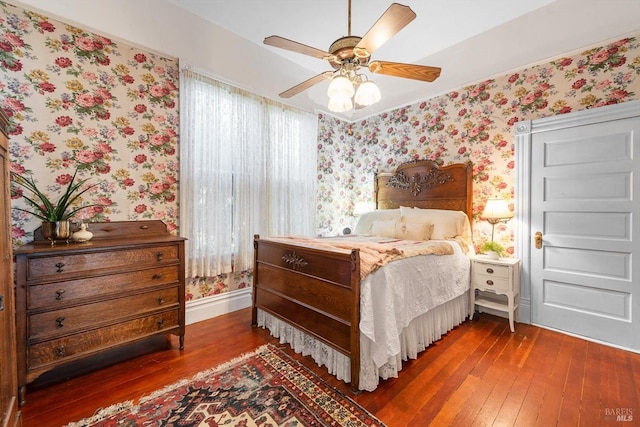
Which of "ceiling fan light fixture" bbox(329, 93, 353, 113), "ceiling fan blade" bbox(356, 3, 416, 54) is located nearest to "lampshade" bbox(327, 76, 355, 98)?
"ceiling fan light fixture" bbox(329, 93, 353, 113)

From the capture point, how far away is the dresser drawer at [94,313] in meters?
1.68

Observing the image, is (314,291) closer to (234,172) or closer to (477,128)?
(234,172)

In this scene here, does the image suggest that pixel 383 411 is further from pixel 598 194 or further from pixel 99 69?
pixel 99 69

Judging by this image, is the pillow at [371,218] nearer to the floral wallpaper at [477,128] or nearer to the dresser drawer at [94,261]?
the floral wallpaper at [477,128]

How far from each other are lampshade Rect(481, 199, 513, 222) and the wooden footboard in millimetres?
1918

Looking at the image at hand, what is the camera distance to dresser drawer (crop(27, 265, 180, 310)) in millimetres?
1679

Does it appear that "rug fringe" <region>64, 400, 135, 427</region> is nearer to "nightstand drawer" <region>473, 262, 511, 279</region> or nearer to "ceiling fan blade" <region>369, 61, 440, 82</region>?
"ceiling fan blade" <region>369, 61, 440, 82</region>

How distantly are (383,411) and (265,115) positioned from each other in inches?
125

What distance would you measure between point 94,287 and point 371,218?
9.99 feet

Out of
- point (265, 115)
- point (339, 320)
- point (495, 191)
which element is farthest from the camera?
point (265, 115)

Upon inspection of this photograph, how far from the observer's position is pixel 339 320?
183cm

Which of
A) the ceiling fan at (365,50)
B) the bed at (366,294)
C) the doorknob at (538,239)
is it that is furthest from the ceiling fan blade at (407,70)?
the doorknob at (538,239)

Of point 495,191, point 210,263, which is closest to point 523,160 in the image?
point 495,191

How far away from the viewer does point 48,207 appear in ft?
6.37
